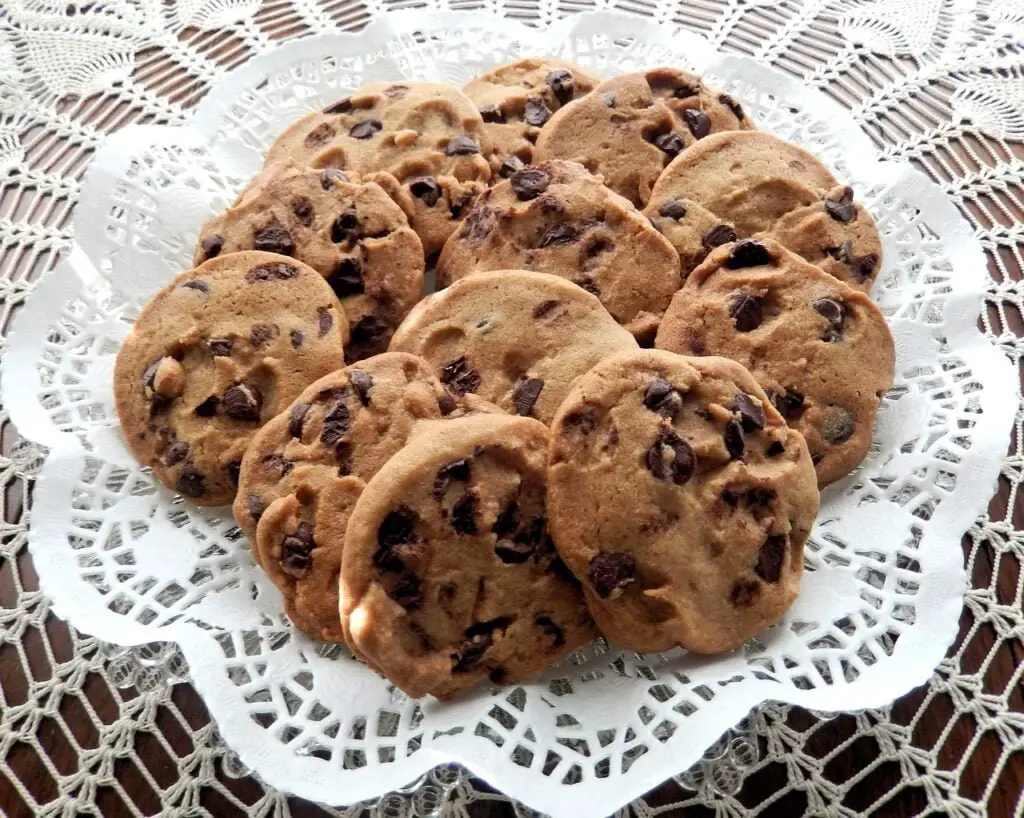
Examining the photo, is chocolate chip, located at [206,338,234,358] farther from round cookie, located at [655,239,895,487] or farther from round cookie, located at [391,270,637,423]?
round cookie, located at [655,239,895,487]

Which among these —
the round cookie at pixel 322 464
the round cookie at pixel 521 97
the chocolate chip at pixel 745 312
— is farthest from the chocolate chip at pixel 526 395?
the round cookie at pixel 521 97

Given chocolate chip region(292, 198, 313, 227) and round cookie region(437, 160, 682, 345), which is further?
chocolate chip region(292, 198, 313, 227)

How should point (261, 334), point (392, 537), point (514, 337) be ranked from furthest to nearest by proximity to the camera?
1. point (261, 334)
2. point (514, 337)
3. point (392, 537)

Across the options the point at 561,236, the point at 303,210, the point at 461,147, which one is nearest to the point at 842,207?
the point at 561,236

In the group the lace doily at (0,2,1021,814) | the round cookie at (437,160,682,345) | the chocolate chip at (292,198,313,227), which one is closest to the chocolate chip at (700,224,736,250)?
the round cookie at (437,160,682,345)

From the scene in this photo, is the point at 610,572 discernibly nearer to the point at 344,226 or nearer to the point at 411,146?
the point at 344,226

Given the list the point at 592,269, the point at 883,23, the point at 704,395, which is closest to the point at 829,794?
the point at 704,395

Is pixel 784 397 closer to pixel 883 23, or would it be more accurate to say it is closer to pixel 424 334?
pixel 424 334

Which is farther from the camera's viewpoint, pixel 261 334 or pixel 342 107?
pixel 342 107
